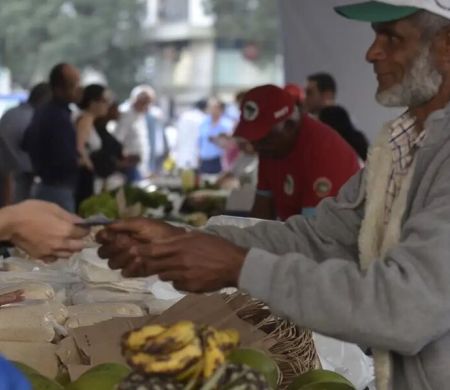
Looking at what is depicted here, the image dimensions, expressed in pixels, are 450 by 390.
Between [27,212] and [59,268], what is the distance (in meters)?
1.39

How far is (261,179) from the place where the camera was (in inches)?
189

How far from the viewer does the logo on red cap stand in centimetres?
431

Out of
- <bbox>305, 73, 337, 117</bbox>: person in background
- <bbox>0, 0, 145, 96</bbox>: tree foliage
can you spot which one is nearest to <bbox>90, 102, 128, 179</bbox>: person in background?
<bbox>305, 73, 337, 117</bbox>: person in background

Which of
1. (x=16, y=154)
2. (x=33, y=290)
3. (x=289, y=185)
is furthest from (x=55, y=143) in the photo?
(x=33, y=290)

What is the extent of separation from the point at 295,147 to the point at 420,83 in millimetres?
2373

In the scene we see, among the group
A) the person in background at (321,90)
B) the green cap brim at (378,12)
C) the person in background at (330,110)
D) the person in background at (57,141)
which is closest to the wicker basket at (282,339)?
the green cap brim at (378,12)

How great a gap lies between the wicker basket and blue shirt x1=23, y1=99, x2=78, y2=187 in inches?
180

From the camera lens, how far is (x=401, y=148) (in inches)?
85.7

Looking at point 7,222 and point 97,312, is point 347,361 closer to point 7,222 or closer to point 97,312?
point 97,312

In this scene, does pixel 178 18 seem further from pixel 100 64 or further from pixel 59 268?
pixel 59 268

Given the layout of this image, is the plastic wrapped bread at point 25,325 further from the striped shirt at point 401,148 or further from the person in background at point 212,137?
the person in background at point 212,137

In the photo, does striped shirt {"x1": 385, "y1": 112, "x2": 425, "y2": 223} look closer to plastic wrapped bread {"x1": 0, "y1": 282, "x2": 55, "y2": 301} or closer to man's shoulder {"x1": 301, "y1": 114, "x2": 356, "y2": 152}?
plastic wrapped bread {"x1": 0, "y1": 282, "x2": 55, "y2": 301}

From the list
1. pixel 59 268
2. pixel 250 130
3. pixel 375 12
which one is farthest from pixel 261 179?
pixel 375 12

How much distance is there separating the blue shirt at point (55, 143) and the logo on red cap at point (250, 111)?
2.93 metres
